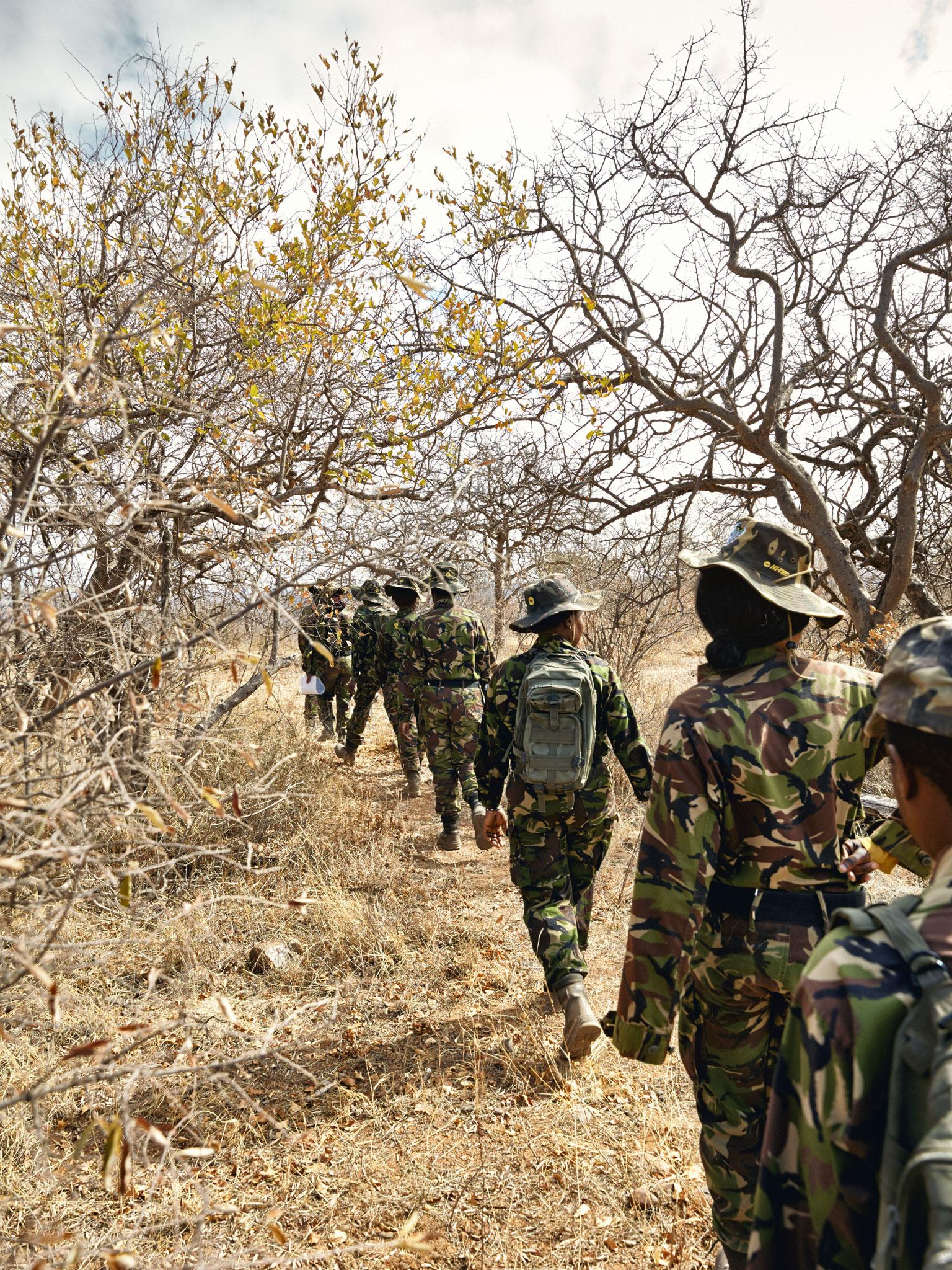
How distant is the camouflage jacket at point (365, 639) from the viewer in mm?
8844

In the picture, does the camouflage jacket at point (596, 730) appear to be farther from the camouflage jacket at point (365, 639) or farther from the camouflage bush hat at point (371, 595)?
the camouflage bush hat at point (371, 595)

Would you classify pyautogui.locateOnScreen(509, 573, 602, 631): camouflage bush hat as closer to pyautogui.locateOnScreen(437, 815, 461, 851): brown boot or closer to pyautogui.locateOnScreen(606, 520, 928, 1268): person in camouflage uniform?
pyautogui.locateOnScreen(606, 520, 928, 1268): person in camouflage uniform

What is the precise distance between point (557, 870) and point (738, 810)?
1750mm

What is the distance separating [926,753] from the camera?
101 cm

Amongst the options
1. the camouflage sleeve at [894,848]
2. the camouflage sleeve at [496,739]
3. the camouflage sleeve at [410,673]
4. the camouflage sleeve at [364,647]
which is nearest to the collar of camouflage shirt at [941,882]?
the camouflage sleeve at [894,848]

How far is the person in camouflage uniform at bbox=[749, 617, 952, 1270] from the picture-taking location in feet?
2.85

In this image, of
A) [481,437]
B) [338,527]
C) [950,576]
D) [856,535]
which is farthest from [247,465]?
[950,576]

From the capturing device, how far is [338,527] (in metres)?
4.03

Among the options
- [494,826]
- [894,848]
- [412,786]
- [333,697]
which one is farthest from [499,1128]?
[333,697]

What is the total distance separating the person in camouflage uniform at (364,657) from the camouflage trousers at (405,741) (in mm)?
204

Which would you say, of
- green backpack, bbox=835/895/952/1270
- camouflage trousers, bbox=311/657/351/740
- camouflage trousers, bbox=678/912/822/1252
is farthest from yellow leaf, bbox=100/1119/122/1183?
camouflage trousers, bbox=311/657/351/740

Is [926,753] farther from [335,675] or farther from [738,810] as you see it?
[335,675]

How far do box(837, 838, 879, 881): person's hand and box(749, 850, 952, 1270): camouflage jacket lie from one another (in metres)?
1.11

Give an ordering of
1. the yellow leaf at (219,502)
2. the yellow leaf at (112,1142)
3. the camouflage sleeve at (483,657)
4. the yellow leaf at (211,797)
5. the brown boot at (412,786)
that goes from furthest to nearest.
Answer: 1. the brown boot at (412,786)
2. the camouflage sleeve at (483,657)
3. the yellow leaf at (211,797)
4. the yellow leaf at (219,502)
5. the yellow leaf at (112,1142)
